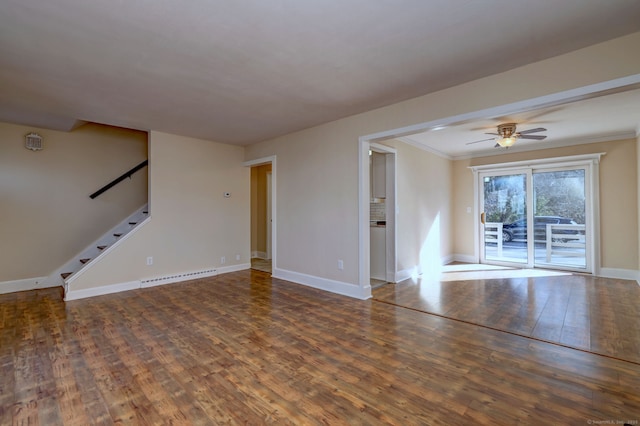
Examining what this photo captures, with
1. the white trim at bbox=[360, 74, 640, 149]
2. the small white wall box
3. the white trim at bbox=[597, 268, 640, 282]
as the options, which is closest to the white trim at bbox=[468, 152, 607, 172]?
the white trim at bbox=[597, 268, 640, 282]

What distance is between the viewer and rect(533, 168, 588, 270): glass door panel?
5.50 metres

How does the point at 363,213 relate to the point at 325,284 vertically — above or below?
above

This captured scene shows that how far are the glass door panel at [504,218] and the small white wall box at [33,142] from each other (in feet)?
27.4

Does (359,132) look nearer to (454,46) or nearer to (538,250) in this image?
(454,46)

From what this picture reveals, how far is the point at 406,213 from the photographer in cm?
515

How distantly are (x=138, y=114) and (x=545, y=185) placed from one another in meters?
7.32

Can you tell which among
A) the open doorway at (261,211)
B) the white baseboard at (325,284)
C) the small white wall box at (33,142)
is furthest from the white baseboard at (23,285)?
the open doorway at (261,211)

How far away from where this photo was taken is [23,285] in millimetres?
4469

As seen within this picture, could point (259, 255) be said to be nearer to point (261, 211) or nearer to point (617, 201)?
point (261, 211)

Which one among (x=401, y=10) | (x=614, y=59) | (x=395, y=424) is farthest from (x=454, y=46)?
(x=395, y=424)

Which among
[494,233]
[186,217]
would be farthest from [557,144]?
[186,217]

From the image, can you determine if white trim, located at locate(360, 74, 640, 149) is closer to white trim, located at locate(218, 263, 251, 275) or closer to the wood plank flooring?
the wood plank flooring

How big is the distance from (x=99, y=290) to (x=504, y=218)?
25.0 feet

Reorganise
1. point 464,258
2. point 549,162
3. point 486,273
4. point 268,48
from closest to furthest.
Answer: point 268,48, point 486,273, point 549,162, point 464,258
